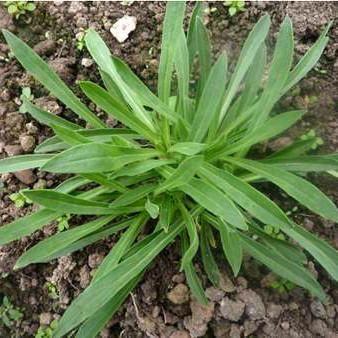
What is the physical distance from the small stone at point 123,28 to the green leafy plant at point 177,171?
39 cm

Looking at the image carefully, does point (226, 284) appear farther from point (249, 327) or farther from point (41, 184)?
point (41, 184)

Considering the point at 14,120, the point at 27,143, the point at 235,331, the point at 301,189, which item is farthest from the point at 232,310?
the point at 14,120

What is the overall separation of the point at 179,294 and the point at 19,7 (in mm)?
1243

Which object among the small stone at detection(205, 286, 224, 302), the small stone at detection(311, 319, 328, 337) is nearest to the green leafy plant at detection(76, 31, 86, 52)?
the small stone at detection(205, 286, 224, 302)

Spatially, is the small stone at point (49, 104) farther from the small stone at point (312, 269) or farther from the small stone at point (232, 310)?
the small stone at point (312, 269)

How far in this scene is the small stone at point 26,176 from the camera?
2.02m

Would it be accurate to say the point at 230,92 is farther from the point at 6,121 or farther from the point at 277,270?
the point at 6,121

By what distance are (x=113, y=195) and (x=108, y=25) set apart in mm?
736

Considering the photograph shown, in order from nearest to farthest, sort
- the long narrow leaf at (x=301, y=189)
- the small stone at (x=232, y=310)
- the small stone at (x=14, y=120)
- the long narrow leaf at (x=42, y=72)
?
the long narrow leaf at (x=301, y=189) → the long narrow leaf at (x=42, y=72) → the small stone at (x=232, y=310) → the small stone at (x=14, y=120)

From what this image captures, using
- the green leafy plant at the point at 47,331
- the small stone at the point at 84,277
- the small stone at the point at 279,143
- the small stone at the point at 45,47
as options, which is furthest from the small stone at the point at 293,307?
the small stone at the point at 45,47

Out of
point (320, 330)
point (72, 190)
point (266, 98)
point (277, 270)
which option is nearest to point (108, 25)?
point (72, 190)

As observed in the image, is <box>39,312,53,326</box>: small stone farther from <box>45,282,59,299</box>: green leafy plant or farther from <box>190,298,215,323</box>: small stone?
<box>190,298,215,323</box>: small stone

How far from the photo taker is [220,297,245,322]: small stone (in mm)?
1781

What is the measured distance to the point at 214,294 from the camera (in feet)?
5.94
